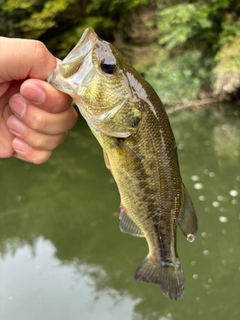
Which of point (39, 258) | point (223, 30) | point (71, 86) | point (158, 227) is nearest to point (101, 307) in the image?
point (39, 258)

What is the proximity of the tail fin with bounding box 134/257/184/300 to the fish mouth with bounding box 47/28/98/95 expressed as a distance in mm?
904

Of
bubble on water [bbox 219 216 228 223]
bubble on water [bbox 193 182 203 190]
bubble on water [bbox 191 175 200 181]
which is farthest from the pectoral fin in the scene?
bubble on water [bbox 191 175 200 181]

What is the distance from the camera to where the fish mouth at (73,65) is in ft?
4.86

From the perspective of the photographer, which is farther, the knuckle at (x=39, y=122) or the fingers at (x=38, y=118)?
the knuckle at (x=39, y=122)

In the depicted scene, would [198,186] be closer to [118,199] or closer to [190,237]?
[118,199]

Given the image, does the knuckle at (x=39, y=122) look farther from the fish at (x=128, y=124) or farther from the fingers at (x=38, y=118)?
the fish at (x=128, y=124)

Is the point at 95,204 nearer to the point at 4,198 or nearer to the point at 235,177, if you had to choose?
the point at 4,198

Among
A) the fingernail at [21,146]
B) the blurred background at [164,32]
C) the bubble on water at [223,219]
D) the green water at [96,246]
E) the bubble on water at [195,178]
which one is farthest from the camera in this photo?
the blurred background at [164,32]

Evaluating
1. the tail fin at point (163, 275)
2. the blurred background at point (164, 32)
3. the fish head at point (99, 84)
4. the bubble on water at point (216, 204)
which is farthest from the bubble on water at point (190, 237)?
the blurred background at point (164, 32)

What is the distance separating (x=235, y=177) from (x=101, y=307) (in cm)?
300

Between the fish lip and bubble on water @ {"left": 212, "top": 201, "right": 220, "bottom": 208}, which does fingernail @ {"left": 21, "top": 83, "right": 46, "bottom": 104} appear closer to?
the fish lip

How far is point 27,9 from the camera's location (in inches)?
393

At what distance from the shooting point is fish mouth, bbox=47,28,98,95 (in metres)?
1.48

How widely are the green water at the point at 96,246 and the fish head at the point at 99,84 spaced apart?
106 inches
